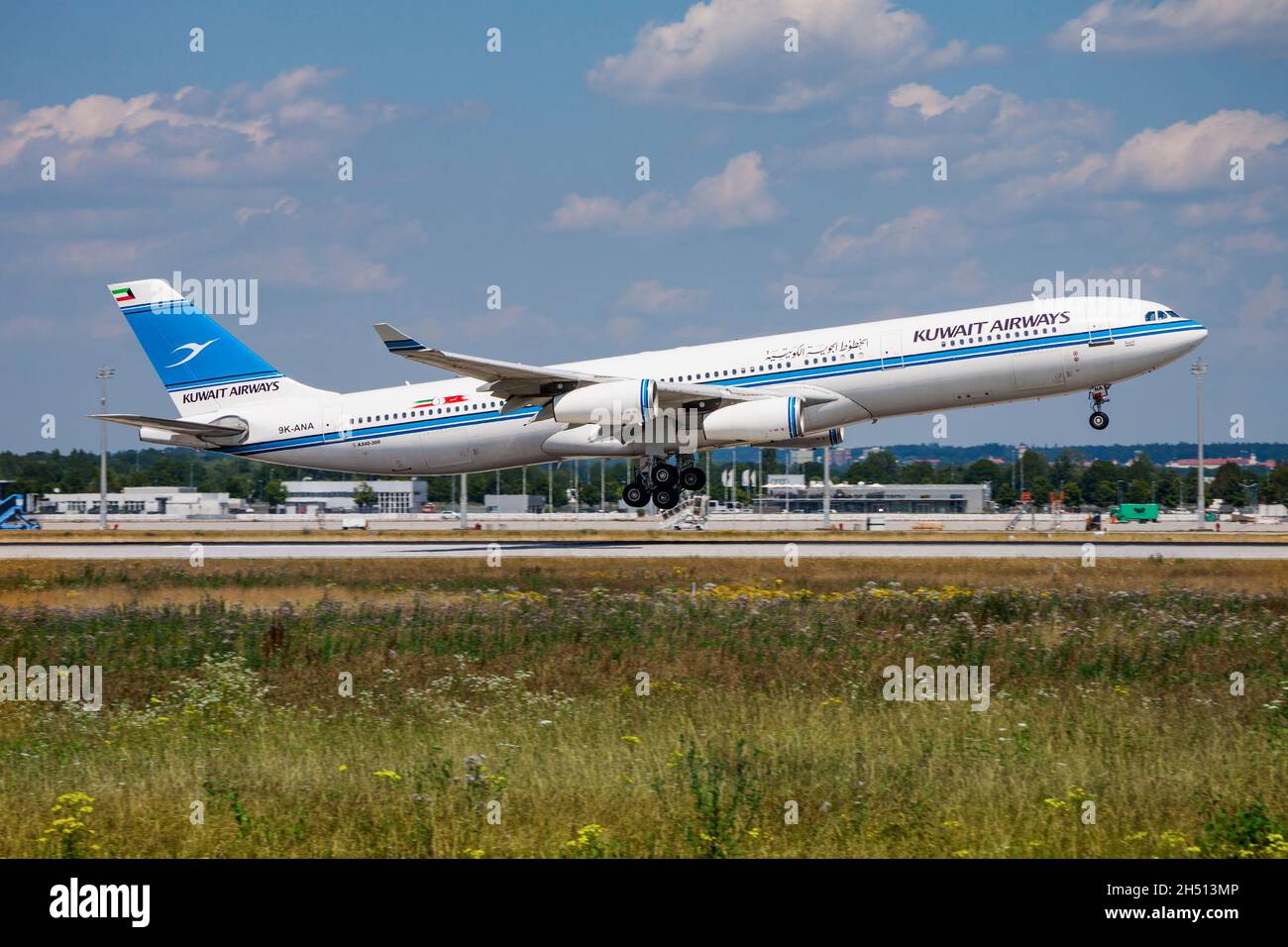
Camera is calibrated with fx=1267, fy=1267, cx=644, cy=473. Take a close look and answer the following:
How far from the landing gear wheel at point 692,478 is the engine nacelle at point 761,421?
3.04 metres

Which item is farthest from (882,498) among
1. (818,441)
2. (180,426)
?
(180,426)

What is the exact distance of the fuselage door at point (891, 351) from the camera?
3825cm

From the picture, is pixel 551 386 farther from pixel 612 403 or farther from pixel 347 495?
pixel 347 495

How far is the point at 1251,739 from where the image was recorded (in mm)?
13508

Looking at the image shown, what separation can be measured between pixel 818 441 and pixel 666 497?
539cm

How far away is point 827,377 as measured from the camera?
39375 mm

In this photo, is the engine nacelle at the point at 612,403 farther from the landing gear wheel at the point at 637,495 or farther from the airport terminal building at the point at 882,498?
the airport terminal building at the point at 882,498

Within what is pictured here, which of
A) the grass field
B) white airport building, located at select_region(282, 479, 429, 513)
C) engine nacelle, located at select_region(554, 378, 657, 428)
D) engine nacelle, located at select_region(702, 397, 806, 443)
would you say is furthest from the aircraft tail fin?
white airport building, located at select_region(282, 479, 429, 513)

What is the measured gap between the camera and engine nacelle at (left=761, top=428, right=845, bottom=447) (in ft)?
130

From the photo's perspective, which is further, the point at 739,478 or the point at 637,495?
the point at 739,478

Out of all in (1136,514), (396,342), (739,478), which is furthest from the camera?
(739,478)

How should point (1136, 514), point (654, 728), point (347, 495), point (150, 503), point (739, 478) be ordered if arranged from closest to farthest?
point (654, 728), point (1136, 514), point (150, 503), point (739, 478), point (347, 495)
